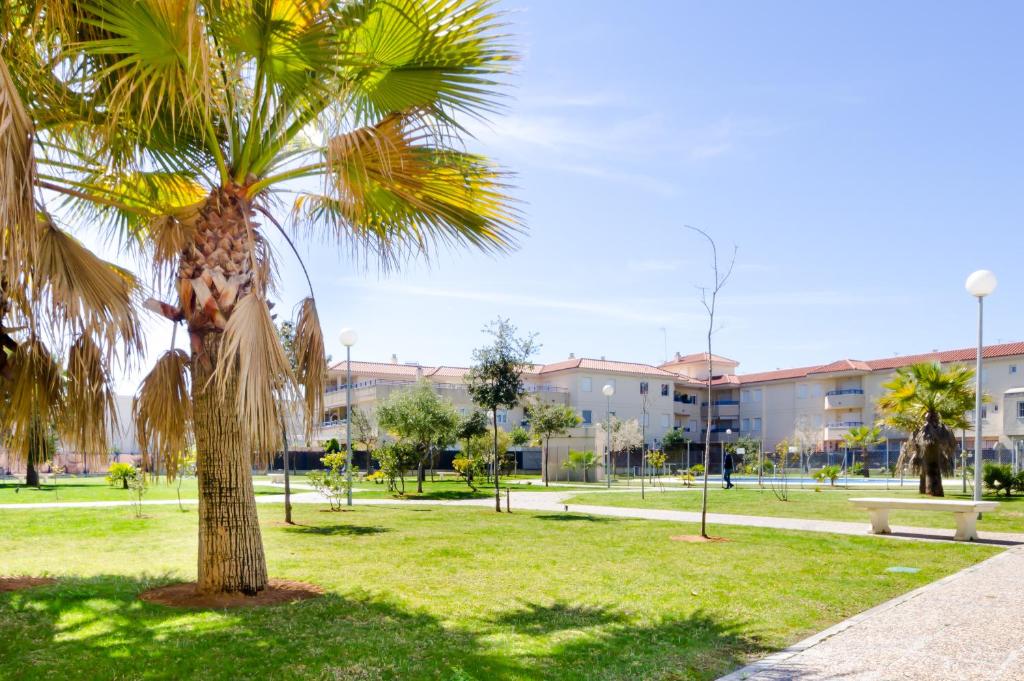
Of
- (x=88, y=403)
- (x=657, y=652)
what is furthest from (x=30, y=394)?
(x=657, y=652)

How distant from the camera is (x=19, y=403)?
6.82 metres

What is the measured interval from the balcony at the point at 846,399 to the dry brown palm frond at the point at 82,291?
5731 cm

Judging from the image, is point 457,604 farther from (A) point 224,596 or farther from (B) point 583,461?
(B) point 583,461

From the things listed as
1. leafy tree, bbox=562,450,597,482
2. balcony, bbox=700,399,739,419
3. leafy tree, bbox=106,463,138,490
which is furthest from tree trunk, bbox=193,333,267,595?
balcony, bbox=700,399,739,419

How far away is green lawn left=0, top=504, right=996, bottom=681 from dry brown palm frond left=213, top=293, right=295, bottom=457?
60.2 inches

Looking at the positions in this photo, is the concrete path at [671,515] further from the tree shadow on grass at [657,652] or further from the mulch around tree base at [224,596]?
the mulch around tree base at [224,596]

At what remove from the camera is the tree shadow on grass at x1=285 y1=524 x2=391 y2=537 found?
13.6 meters

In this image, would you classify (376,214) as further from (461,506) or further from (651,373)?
(651,373)

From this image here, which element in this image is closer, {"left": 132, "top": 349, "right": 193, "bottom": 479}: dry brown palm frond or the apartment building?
{"left": 132, "top": 349, "right": 193, "bottom": 479}: dry brown palm frond

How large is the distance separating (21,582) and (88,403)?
287cm

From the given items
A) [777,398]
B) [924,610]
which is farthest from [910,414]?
[777,398]

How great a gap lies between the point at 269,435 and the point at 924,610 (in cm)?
606

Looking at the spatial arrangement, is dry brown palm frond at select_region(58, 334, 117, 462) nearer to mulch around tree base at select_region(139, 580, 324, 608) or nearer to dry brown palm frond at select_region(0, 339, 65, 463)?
dry brown palm frond at select_region(0, 339, 65, 463)

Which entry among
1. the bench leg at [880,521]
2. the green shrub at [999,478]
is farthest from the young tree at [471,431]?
the green shrub at [999,478]
